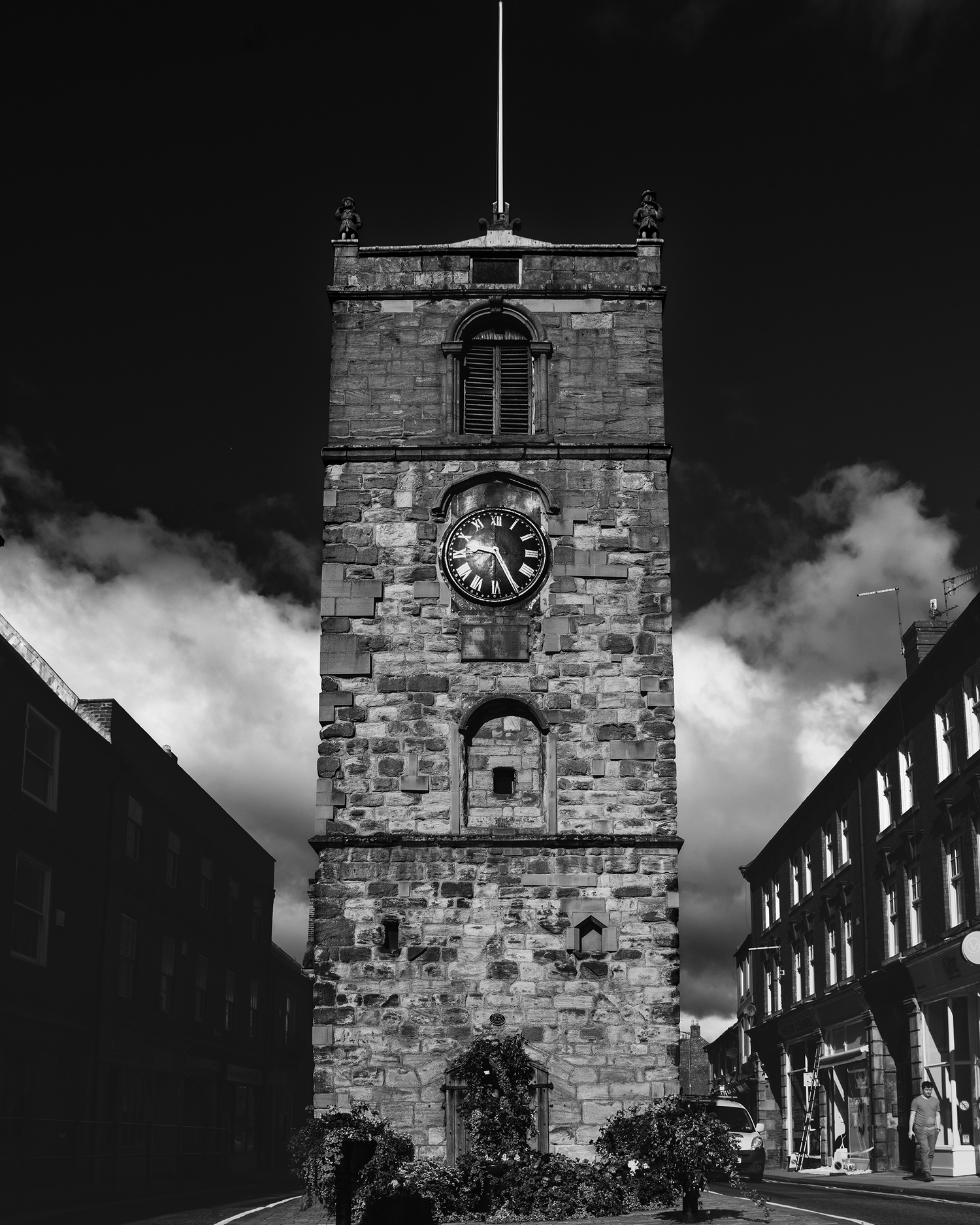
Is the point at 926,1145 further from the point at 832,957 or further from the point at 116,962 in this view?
the point at 116,962

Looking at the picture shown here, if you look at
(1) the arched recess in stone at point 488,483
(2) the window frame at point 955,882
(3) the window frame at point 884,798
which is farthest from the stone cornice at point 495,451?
(3) the window frame at point 884,798

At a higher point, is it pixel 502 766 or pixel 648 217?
pixel 648 217

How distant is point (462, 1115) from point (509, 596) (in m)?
7.04

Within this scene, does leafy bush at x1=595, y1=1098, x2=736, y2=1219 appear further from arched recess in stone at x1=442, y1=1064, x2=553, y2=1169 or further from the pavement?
the pavement

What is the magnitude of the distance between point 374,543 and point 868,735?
18.4 meters

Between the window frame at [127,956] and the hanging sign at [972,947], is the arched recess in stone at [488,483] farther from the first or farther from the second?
the window frame at [127,956]

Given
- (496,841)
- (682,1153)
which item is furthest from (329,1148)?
(496,841)

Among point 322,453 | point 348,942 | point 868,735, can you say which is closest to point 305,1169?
point 348,942

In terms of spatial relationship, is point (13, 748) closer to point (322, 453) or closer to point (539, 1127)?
point (322, 453)

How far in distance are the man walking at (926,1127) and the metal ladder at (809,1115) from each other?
9.82 meters

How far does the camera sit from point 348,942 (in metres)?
18.9

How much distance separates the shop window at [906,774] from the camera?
3182 centimetres

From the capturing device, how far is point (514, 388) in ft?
71.8

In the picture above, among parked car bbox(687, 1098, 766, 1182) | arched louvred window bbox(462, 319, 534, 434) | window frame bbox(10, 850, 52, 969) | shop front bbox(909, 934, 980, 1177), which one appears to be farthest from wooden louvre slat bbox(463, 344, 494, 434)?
shop front bbox(909, 934, 980, 1177)
